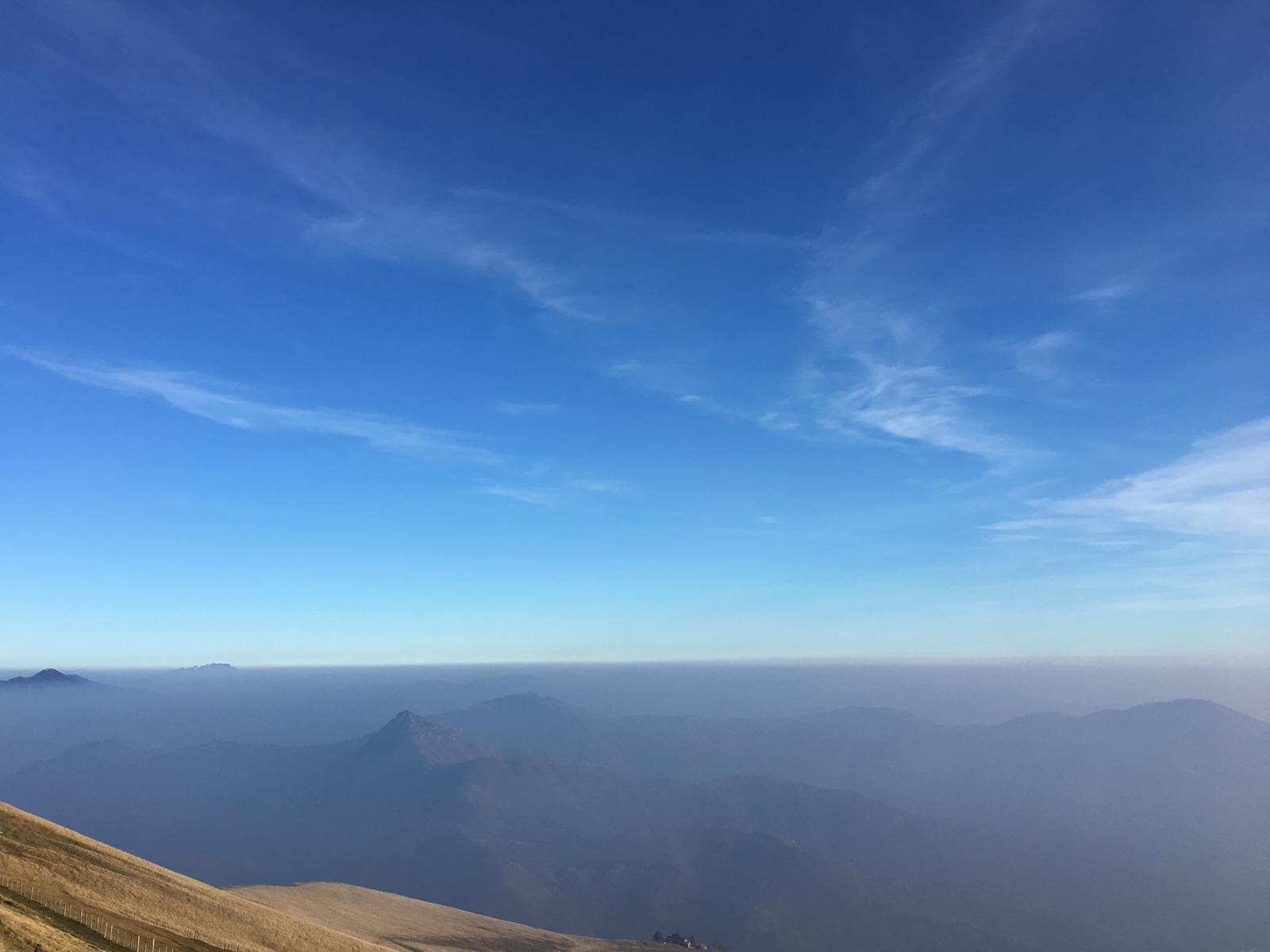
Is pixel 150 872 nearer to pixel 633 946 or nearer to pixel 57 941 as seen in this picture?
pixel 57 941

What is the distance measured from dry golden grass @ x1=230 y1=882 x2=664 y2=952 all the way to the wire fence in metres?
75.3

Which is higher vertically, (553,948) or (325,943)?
(325,943)

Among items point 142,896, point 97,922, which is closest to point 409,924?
point 142,896

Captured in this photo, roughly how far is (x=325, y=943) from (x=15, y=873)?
36.6 metres

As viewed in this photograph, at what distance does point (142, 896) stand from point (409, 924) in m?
93.2

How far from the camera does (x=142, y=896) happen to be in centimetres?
7038

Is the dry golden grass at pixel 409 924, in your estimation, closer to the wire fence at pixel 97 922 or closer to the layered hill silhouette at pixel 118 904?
the layered hill silhouette at pixel 118 904

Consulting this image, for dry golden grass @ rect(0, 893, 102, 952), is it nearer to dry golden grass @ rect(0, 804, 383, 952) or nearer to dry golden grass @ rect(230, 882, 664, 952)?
dry golden grass @ rect(0, 804, 383, 952)

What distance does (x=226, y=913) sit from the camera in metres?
78.7

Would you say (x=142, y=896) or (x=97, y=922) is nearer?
(x=97, y=922)

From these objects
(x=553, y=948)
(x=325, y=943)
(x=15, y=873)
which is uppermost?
(x=15, y=873)

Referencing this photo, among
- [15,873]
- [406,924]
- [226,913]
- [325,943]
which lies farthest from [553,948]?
[15,873]

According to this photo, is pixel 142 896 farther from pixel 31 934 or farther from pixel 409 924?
pixel 409 924

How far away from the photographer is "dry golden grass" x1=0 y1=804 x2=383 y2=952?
6078cm
